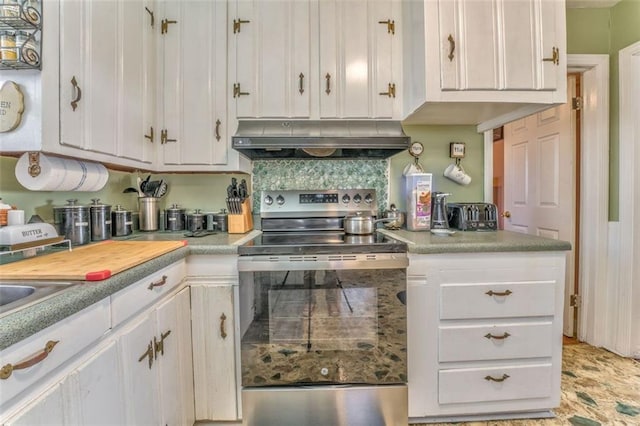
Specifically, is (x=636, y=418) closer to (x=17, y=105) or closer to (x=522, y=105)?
(x=522, y=105)

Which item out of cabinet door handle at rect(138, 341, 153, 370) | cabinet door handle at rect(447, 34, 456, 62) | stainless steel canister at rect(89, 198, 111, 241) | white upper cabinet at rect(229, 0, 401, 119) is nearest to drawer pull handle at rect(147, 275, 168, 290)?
cabinet door handle at rect(138, 341, 153, 370)

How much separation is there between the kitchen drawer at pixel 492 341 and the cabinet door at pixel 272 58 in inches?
57.8

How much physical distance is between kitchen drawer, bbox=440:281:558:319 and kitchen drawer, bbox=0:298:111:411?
1371mm

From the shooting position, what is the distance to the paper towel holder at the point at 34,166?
127cm

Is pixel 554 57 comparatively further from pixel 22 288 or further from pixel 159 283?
pixel 22 288

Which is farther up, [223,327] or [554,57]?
[554,57]

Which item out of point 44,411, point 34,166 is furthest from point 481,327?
point 34,166

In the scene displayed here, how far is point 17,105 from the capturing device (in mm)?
1074

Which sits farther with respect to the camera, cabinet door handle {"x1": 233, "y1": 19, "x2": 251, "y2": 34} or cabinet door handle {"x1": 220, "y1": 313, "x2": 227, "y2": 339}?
cabinet door handle {"x1": 233, "y1": 19, "x2": 251, "y2": 34}

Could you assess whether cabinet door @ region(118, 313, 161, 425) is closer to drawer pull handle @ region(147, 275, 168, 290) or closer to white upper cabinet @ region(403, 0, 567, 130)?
drawer pull handle @ region(147, 275, 168, 290)

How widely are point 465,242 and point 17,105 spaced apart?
1.85 metres

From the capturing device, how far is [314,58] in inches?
76.5

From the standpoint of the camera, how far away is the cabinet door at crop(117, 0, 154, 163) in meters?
1.60

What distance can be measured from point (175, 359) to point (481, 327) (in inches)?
55.7
